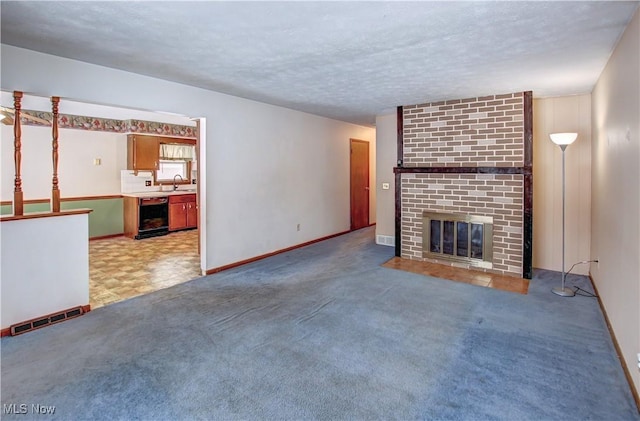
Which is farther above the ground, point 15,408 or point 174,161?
point 174,161

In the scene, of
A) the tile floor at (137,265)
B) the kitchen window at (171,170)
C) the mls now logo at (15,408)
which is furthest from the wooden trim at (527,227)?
the kitchen window at (171,170)

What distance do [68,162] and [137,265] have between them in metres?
3.08

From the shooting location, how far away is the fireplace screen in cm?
471

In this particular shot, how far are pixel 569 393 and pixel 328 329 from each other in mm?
1678

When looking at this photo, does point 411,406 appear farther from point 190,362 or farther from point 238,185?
point 238,185

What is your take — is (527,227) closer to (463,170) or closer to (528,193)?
(528,193)

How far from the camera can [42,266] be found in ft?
10.1

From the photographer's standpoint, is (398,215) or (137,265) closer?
(137,265)

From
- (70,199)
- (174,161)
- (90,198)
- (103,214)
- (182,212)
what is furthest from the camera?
(174,161)

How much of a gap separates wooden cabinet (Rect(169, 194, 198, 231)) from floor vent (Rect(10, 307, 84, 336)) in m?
4.42

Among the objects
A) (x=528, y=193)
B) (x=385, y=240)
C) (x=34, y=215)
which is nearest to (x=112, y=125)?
(x=34, y=215)

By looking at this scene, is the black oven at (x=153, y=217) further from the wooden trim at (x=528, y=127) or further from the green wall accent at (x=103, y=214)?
the wooden trim at (x=528, y=127)

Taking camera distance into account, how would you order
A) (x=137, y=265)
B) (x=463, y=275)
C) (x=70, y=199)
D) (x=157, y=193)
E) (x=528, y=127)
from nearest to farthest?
(x=528, y=127), (x=463, y=275), (x=137, y=265), (x=70, y=199), (x=157, y=193)

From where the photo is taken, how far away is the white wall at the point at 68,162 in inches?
234
